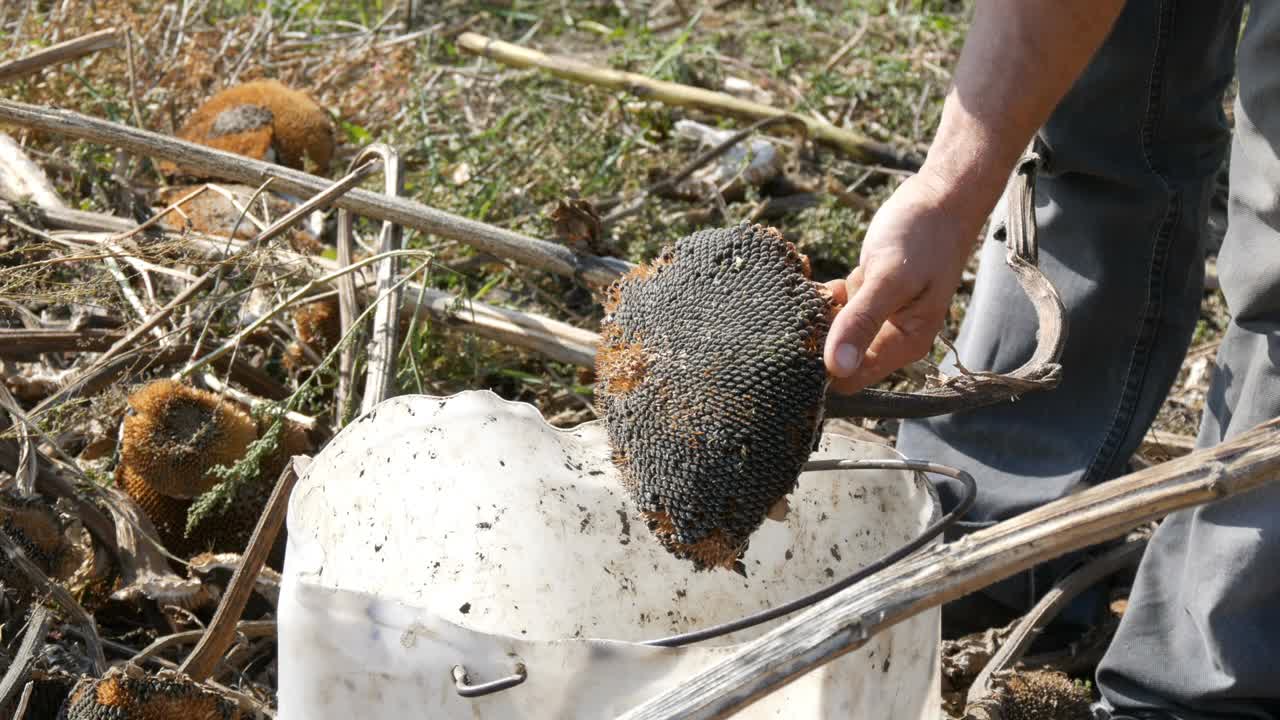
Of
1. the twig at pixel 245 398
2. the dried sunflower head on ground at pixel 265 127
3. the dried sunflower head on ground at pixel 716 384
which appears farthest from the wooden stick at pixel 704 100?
the dried sunflower head on ground at pixel 716 384

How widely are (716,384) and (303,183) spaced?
1.30 meters

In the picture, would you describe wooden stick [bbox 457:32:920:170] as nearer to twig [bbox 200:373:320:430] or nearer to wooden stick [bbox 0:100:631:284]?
wooden stick [bbox 0:100:631:284]

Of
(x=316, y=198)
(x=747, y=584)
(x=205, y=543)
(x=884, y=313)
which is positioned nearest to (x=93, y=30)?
(x=316, y=198)

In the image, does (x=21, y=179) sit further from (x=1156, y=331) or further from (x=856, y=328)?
(x=1156, y=331)

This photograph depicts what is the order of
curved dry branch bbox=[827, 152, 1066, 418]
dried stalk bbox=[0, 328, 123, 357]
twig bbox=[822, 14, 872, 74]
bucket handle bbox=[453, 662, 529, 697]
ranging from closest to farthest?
bucket handle bbox=[453, 662, 529, 697]
curved dry branch bbox=[827, 152, 1066, 418]
dried stalk bbox=[0, 328, 123, 357]
twig bbox=[822, 14, 872, 74]

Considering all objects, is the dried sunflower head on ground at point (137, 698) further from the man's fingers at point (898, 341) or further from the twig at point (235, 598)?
the man's fingers at point (898, 341)

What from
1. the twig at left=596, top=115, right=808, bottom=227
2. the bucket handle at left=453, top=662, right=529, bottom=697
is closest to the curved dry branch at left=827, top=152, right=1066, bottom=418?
the bucket handle at left=453, top=662, right=529, bottom=697

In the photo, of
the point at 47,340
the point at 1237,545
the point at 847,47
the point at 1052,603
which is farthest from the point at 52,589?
the point at 847,47

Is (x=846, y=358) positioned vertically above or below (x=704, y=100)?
above

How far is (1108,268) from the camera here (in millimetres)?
2311

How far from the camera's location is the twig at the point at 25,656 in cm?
173

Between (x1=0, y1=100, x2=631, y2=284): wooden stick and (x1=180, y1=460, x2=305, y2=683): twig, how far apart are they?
72cm

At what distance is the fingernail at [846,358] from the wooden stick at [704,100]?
6.95 feet

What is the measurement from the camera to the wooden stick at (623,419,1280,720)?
1.13 m
